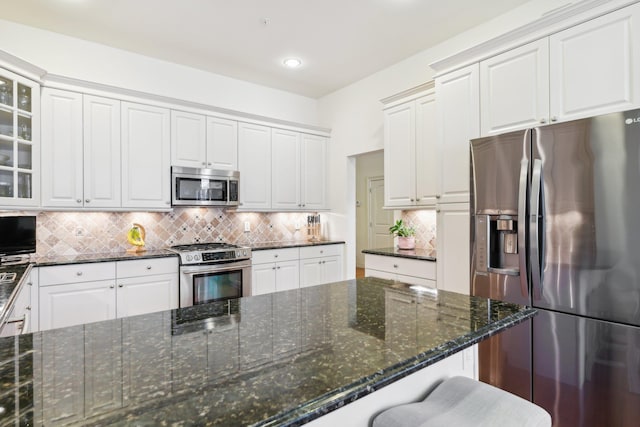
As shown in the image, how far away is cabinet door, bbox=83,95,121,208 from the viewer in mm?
3059

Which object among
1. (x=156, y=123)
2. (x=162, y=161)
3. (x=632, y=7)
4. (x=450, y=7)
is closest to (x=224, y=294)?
(x=162, y=161)

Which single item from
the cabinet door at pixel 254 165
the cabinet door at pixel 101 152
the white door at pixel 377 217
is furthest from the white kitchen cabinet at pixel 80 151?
the white door at pixel 377 217

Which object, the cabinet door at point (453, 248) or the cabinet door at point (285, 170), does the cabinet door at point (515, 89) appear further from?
the cabinet door at point (285, 170)

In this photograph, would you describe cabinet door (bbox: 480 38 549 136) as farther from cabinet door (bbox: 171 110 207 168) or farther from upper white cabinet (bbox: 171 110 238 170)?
cabinet door (bbox: 171 110 207 168)

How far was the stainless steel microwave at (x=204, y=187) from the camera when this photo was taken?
11.4 feet

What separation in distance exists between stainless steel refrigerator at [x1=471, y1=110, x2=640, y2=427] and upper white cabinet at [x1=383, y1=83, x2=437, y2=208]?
896 mm

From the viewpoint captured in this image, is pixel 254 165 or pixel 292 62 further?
pixel 254 165

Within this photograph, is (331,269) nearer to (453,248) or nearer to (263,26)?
(453,248)

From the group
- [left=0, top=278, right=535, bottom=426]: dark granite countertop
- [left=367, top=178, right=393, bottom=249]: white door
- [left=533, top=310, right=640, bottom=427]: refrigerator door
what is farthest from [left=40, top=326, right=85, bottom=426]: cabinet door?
[left=367, top=178, right=393, bottom=249]: white door

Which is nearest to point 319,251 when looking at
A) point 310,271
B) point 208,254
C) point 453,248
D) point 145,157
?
point 310,271

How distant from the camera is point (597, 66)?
1.89m

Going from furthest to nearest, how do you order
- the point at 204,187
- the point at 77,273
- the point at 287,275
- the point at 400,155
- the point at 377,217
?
the point at 377,217 < the point at 287,275 < the point at 204,187 < the point at 400,155 < the point at 77,273

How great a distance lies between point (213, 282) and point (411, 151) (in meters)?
2.32

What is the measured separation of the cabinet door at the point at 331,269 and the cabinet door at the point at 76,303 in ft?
7.55
